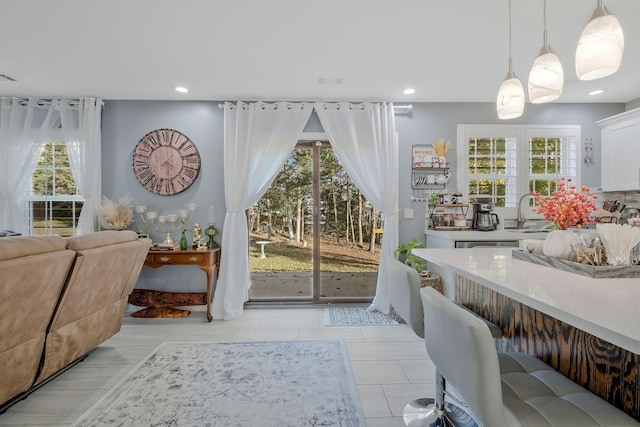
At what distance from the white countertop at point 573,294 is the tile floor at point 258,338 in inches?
41.2

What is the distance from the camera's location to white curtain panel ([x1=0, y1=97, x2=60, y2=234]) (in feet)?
12.2

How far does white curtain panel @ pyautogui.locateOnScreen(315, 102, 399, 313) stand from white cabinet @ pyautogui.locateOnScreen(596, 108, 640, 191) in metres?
2.45

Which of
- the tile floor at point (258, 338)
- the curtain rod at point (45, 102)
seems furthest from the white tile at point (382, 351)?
the curtain rod at point (45, 102)

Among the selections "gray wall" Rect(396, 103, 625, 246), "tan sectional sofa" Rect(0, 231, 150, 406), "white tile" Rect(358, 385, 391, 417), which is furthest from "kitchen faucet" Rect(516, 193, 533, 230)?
"tan sectional sofa" Rect(0, 231, 150, 406)

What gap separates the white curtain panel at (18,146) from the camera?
12.2 feet

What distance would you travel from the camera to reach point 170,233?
3928 mm

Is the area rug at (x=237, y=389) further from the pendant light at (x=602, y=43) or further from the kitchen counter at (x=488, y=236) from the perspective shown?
the pendant light at (x=602, y=43)

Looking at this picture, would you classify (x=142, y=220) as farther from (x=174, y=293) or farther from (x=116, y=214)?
(x=174, y=293)

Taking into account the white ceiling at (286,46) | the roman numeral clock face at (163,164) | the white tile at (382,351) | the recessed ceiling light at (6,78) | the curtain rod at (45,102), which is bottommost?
the white tile at (382,351)

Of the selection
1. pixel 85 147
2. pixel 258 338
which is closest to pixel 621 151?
pixel 258 338

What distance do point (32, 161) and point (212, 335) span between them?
2.94 metres

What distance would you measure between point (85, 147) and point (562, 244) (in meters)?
4.51

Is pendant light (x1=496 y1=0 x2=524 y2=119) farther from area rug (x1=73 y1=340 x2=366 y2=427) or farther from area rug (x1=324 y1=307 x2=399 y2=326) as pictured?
area rug (x1=324 y1=307 x2=399 y2=326)

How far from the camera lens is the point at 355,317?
11.9 feet
